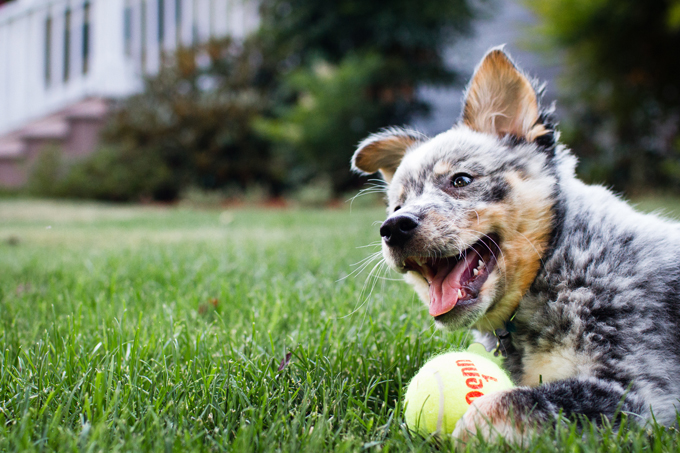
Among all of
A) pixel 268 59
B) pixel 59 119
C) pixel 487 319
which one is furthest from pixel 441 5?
pixel 487 319

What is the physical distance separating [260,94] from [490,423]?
12.3m

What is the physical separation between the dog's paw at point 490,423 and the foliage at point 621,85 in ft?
28.9

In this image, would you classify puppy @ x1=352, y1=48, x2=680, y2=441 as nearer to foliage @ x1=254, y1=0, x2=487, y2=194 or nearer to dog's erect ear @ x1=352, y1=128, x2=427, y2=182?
dog's erect ear @ x1=352, y1=128, x2=427, y2=182

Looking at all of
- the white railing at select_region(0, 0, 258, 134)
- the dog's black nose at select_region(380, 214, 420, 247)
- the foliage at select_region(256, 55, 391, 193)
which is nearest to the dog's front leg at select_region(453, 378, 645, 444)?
the dog's black nose at select_region(380, 214, 420, 247)

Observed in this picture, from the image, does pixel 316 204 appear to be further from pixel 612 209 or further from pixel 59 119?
pixel 612 209

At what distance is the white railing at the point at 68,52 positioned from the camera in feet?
39.1

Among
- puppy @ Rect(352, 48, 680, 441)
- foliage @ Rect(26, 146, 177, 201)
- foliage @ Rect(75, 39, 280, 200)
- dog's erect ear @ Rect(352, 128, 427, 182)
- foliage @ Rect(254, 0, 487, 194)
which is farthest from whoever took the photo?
foliage @ Rect(75, 39, 280, 200)

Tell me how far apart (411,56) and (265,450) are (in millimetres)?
11676

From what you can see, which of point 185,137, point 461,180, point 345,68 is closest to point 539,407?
point 461,180

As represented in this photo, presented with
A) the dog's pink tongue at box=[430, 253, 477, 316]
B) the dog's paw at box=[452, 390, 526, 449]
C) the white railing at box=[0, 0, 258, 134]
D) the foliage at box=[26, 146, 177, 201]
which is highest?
the white railing at box=[0, 0, 258, 134]

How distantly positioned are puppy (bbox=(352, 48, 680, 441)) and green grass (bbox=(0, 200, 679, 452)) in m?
0.12

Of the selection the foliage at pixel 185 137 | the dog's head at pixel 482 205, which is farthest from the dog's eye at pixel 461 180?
the foliage at pixel 185 137

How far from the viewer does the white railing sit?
469 inches

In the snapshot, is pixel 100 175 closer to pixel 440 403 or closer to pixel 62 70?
pixel 62 70
